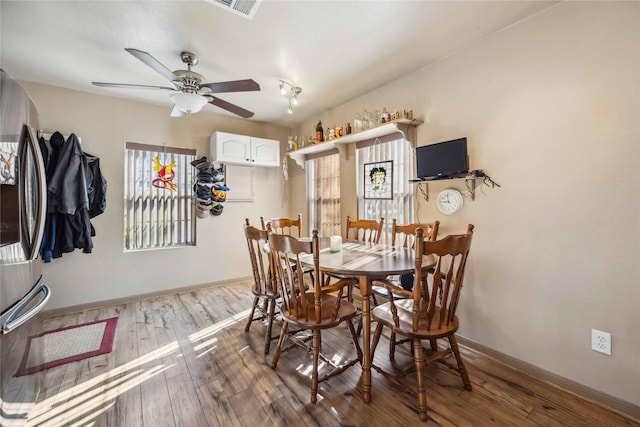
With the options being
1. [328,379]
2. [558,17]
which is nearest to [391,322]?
[328,379]

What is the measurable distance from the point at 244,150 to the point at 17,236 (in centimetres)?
301

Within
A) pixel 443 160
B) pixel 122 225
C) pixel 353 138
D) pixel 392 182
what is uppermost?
pixel 353 138

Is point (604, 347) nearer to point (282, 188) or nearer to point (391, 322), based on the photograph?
point (391, 322)

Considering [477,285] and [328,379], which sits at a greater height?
[477,285]

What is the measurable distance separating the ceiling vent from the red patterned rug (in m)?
2.37

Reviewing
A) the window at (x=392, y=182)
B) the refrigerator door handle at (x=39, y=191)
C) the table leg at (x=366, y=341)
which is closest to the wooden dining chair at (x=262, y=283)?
the table leg at (x=366, y=341)

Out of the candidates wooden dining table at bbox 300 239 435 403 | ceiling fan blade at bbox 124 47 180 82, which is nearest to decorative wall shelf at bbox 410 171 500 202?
wooden dining table at bbox 300 239 435 403

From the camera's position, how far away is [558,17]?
186 centimetres

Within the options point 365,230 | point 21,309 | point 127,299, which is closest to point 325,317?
point 365,230

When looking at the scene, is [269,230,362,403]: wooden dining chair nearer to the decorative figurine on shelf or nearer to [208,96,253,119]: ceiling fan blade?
[208,96,253,119]: ceiling fan blade

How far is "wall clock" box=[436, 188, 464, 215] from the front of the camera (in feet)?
7.90

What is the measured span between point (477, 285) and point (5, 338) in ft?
9.40

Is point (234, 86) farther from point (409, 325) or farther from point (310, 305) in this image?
point (409, 325)

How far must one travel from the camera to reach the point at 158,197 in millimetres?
3719
